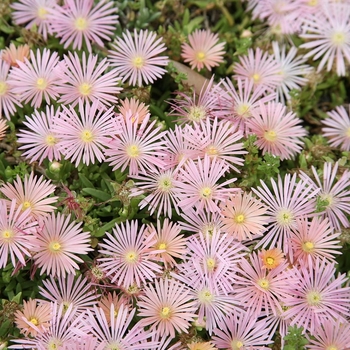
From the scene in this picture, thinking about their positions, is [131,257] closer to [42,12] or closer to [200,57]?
[200,57]

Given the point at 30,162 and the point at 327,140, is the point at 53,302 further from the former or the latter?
the point at 327,140

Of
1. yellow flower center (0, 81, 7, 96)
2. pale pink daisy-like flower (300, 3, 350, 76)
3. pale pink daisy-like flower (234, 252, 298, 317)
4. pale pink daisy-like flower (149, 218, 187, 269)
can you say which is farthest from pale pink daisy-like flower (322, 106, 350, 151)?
yellow flower center (0, 81, 7, 96)

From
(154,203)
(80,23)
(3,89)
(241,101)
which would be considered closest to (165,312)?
(154,203)

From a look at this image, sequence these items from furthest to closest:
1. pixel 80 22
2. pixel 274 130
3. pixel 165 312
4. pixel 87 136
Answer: pixel 80 22, pixel 274 130, pixel 87 136, pixel 165 312

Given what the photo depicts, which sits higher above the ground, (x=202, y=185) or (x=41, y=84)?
(x=41, y=84)

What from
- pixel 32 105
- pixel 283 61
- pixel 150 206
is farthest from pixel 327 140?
pixel 32 105

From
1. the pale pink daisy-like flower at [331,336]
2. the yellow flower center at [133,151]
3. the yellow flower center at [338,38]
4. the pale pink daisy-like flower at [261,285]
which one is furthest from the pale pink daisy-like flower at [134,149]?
the yellow flower center at [338,38]

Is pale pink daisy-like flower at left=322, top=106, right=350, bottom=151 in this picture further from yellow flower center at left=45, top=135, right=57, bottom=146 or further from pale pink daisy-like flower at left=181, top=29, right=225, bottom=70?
yellow flower center at left=45, top=135, right=57, bottom=146
